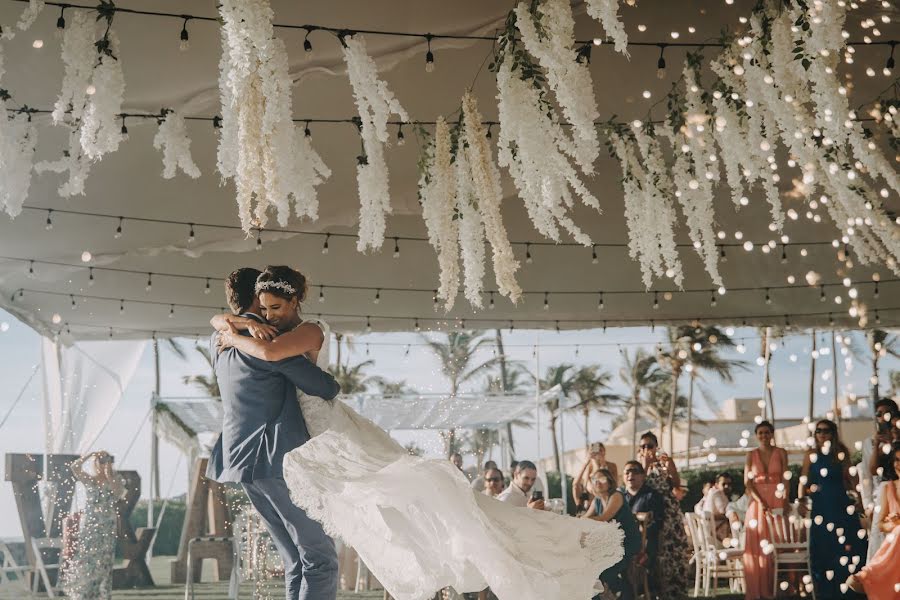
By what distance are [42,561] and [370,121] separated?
545 centimetres

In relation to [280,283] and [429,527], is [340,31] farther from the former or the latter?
[429,527]

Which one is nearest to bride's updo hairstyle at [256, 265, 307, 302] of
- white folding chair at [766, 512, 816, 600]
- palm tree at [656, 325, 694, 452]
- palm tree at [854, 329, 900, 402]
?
white folding chair at [766, 512, 816, 600]

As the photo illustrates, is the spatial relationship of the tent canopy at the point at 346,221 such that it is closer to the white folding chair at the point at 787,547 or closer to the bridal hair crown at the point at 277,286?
the bridal hair crown at the point at 277,286

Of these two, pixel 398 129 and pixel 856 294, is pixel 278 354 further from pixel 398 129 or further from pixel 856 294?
pixel 856 294

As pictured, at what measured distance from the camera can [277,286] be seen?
2934 mm

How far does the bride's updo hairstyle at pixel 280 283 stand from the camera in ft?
9.61

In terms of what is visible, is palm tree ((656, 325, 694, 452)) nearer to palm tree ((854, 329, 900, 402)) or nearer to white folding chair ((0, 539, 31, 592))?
palm tree ((854, 329, 900, 402))

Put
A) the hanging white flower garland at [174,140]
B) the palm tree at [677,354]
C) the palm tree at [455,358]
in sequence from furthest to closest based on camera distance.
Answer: the palm tree at [677,354]
the palm tree at [455,358]
the hanging white flower garland at [174,140]

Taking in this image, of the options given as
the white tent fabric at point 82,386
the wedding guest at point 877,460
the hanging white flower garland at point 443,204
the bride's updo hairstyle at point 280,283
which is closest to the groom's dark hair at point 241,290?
the bride's updo hairstyle at point 280,283

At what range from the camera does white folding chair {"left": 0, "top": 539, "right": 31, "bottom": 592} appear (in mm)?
7498

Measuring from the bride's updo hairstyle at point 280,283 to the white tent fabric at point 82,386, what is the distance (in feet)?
21.1

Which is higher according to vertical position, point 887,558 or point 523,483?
point 523,483

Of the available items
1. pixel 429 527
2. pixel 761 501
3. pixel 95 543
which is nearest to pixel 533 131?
pixel 429 527

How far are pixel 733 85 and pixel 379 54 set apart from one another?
1879 mm
